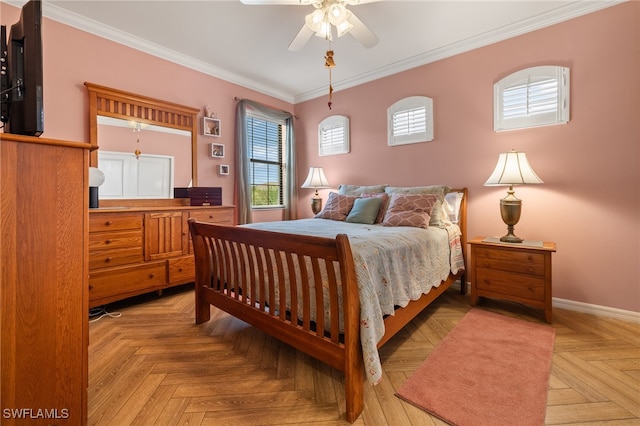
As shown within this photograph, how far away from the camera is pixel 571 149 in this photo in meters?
2.44

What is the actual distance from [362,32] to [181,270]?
8.86 feet

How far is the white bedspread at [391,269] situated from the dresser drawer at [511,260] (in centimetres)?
24

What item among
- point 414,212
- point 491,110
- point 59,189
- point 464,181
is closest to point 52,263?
point 59,189

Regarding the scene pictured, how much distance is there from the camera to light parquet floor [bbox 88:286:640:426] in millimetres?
1304

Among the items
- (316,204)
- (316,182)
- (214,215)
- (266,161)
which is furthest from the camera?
(266,161)

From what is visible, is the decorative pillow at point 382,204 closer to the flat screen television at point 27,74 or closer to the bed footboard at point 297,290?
the bed footboard at point 297,290

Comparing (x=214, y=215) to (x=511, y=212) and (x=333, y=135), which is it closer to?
(x=333, y=135)

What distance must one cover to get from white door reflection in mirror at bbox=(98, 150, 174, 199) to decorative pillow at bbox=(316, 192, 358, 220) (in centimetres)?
180

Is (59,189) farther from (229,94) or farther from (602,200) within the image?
Result: (602,200)

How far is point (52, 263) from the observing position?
962 millimetres

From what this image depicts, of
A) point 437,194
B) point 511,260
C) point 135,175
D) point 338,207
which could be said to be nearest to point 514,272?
point 511,260

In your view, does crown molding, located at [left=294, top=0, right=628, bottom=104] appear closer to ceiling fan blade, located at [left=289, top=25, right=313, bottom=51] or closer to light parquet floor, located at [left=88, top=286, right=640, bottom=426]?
ceiling fan blade, located at [left=289, top=25, right=313, bottom=51]

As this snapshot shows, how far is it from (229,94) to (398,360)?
3.61m

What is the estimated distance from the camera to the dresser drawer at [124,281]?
2293 millimetres
